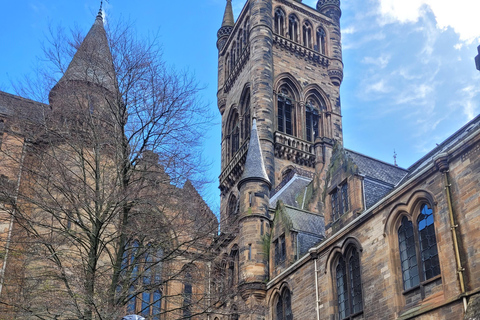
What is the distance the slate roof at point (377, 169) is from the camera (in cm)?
2153

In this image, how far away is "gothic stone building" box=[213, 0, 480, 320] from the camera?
49.7 feet

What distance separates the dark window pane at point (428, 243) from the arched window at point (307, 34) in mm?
34923

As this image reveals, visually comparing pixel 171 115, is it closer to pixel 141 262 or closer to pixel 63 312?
pixel 141 262

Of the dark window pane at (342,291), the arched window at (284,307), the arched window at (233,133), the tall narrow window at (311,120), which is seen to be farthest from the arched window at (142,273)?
the arched window at (233,133)

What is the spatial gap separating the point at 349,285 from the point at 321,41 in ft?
115

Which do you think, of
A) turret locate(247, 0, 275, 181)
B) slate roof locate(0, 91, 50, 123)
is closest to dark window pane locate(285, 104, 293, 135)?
turret locate(247, 0, 275, 181)

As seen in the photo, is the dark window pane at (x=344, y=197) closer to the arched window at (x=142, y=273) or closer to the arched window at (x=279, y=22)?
the arched window at (x=142, y=273)

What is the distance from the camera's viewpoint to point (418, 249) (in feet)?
53.3

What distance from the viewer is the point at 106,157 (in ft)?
50.2

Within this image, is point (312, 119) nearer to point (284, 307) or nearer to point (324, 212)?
point (324, 212)

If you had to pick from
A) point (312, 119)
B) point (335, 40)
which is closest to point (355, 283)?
point (312, 119)

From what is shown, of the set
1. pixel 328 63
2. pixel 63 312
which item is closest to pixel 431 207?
pixel 63 312

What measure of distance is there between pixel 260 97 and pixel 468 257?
29.8 m

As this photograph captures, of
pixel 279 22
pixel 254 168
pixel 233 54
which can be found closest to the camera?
pixel 254 168
